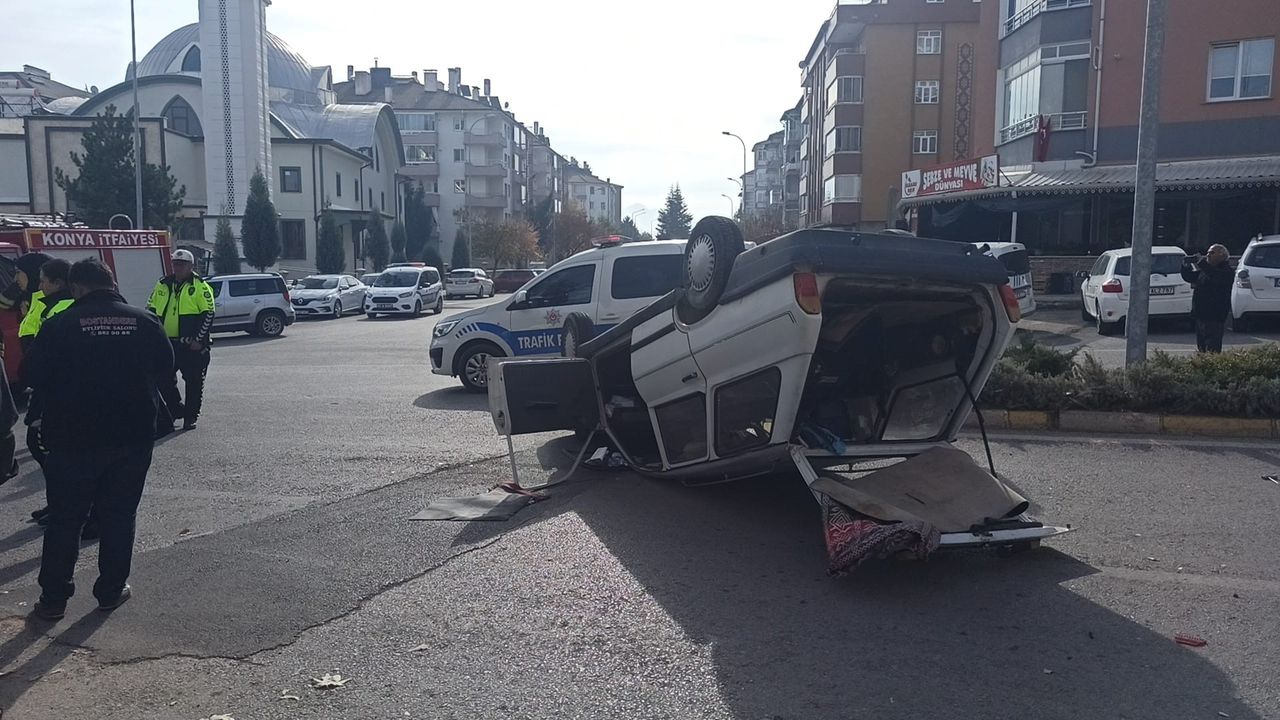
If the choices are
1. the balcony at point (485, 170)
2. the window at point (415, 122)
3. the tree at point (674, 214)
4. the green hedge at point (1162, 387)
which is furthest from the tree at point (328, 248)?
the tree at point (674, 214)

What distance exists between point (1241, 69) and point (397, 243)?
54990 millimetres

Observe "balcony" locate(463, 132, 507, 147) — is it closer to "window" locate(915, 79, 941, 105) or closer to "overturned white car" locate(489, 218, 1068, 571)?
"window" locate(915, 79, 941, 105)

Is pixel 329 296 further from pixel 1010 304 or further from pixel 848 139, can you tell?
pixel 848 139

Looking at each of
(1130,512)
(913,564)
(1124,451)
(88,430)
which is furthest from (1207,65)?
(88,430)

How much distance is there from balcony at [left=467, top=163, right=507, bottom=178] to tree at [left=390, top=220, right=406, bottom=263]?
660 inches

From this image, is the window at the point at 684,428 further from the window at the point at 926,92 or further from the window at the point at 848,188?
the window at the point at 926,92

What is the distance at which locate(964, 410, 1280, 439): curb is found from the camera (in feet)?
32.1

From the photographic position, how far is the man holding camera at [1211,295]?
42.2 ft

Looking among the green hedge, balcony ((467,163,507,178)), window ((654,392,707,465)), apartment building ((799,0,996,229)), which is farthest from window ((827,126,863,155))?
window ((654,392,707,465))

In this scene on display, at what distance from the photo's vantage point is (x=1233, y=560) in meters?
6.10

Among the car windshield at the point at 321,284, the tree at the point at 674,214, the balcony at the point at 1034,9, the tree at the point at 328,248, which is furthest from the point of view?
the tree at the point at 674,214

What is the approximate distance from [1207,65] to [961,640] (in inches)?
1149

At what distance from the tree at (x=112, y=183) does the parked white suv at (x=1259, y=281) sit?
1370 inches

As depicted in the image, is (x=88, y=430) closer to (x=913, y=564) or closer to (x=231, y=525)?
(x=231, y=525)
